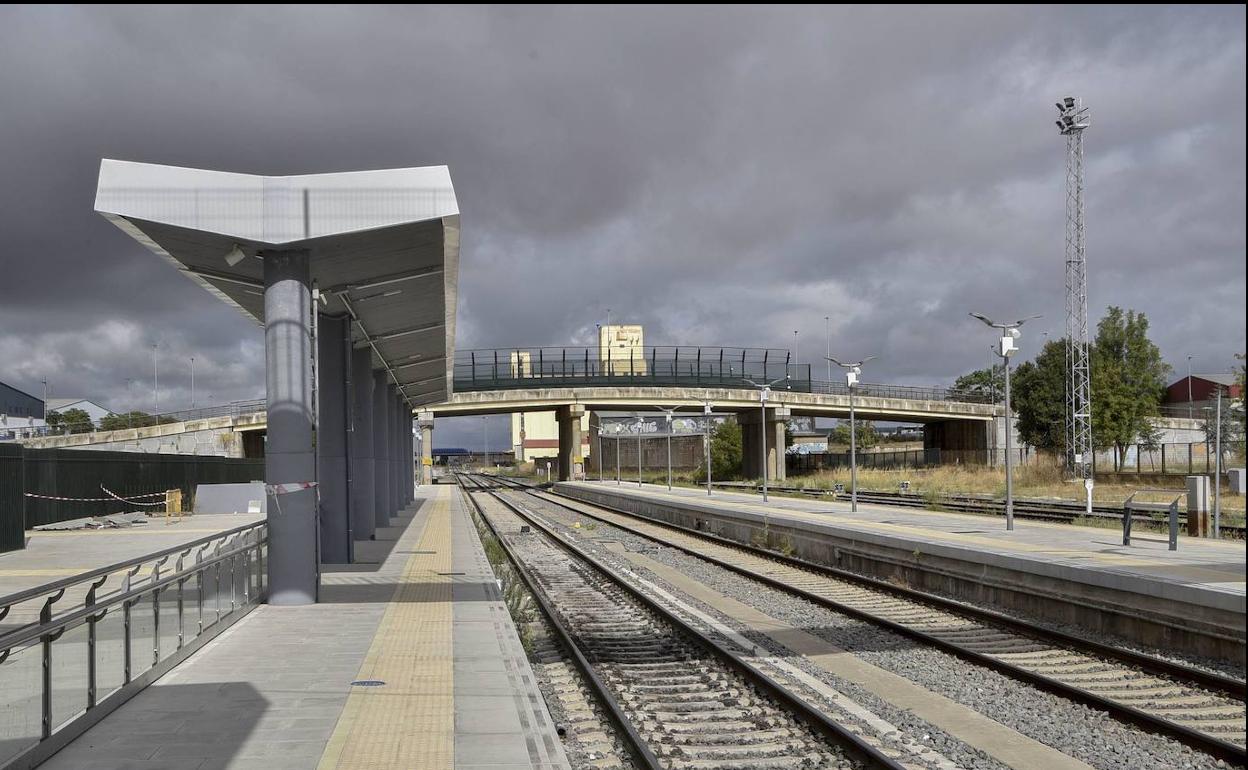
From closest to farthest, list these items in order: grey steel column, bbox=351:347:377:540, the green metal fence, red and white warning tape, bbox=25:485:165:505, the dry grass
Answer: the green metal fence
grey steel column, bbox=351:347:377:540
red and white warning tape, bbox=25:485:165:505
the dry grass

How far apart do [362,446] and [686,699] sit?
53.9ft

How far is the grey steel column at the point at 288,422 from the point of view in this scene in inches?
527

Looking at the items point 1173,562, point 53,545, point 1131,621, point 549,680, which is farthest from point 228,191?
point 53,545

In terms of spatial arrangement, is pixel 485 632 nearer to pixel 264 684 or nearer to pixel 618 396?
pixel 264 684

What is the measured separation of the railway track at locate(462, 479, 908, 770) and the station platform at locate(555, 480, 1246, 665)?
4.55 metres

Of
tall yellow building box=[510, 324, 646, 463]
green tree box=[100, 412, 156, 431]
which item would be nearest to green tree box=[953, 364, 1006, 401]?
tall yellow building box=[510, 324, 646, 463]

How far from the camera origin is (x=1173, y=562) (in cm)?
1501

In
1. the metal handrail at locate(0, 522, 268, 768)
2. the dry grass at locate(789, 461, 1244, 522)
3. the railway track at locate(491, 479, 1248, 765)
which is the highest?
the metal handrail at locate(0, 522, 268, 768)

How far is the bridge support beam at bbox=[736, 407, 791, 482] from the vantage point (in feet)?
236

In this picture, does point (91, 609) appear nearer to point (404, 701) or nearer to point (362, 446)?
point (404, 701)

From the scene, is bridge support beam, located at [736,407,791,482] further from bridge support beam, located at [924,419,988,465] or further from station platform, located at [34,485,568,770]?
station platform, located at [34,485,568,770]

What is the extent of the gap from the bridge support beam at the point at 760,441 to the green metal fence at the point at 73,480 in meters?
40.2

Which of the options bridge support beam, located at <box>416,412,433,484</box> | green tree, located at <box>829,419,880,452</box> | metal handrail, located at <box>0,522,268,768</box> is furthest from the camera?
green tree, located at <box>829,419,880,452</box>

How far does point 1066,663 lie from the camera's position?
11.1 metres
